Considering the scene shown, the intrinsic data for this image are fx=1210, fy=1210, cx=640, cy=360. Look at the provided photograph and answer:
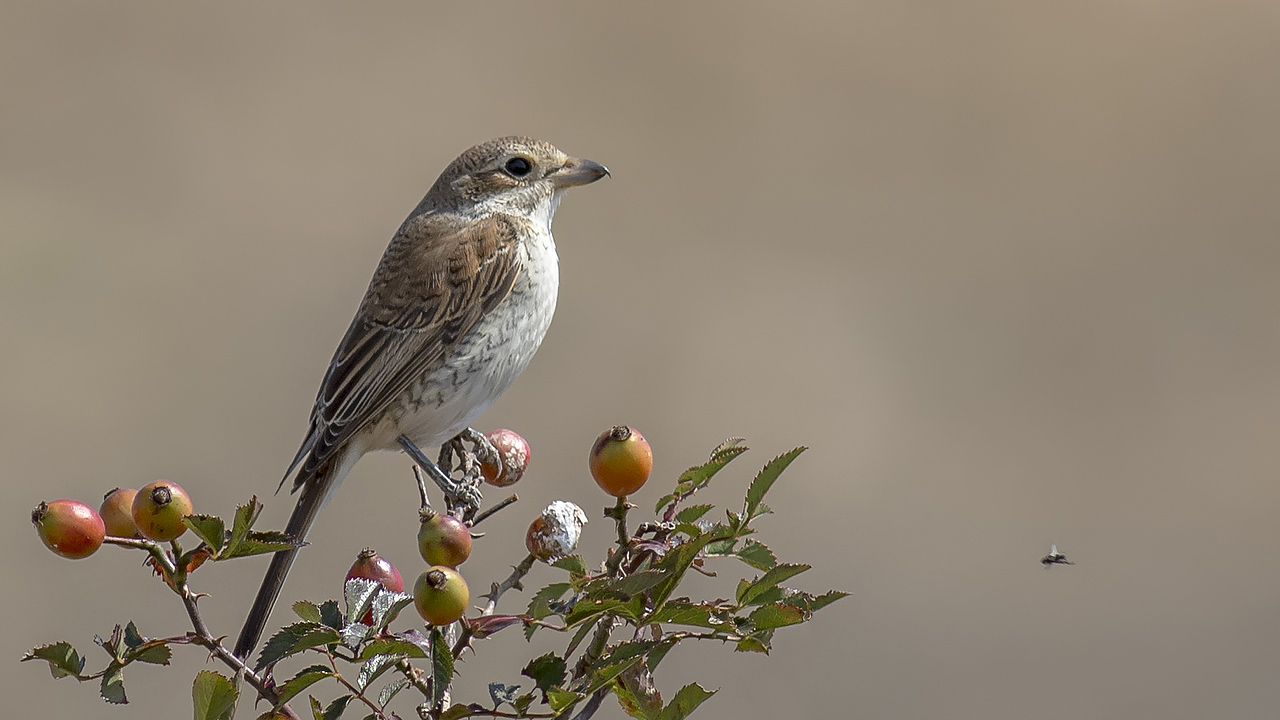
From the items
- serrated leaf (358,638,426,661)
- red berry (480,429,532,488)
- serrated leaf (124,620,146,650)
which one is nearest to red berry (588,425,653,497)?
serrated leaf (358,638,426,661)

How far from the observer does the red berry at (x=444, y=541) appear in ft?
6.70

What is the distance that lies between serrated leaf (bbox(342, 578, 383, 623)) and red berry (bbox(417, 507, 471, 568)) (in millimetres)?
289

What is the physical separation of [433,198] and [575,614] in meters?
3.01

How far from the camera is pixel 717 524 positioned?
179cm

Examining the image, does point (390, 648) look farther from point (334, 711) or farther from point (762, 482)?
point (762, 482)

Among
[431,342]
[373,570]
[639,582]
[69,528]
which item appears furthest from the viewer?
[431,342]

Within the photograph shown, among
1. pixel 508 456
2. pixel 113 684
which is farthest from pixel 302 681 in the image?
pixel 508 456

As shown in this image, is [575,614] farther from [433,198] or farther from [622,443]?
[433,198]

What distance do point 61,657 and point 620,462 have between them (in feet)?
2.93

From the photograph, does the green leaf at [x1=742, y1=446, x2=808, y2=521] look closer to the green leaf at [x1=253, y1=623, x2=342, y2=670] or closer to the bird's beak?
the green leaf at [x1=253, y1=623, x2=342, y2=670]

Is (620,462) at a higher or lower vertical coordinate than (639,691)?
higher

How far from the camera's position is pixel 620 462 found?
2061mm

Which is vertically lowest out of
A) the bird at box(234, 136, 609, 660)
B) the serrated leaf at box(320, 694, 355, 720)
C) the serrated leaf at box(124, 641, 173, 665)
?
the serrated leaf at box(320, 694, 355, 720)

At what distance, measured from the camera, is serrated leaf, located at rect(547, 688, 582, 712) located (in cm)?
154
